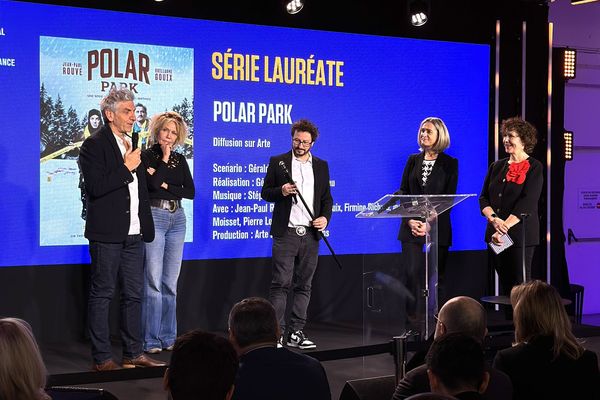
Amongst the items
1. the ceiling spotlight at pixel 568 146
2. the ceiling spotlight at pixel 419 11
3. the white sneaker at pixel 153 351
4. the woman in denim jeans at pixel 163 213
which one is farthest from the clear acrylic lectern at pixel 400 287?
the ceiling spotlight at pixel 568 146

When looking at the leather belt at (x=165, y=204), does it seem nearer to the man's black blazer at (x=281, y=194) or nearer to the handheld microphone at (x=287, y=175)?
the man's black blazer at (x=281, y=194)

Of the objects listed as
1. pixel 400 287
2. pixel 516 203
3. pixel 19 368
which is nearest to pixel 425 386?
pixel 19 368

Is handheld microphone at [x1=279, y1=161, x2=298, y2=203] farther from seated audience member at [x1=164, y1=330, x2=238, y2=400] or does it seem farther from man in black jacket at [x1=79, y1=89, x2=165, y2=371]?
seated audience member at [x1=164, y1=330, x2=238, y2=400]

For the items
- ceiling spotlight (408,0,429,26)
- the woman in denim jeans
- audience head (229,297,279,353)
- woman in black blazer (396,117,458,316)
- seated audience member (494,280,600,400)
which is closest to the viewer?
audience head (229,297,279,353)

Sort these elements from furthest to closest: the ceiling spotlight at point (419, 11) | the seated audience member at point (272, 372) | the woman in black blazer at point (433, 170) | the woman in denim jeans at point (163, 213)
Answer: the ceiling spotlight at point (419, 11) → the woman in black blazer at point (433, 170) → the woman in denim jeans at point (163, 213) → the seated audience member at point (272, 372)

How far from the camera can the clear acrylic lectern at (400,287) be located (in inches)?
223

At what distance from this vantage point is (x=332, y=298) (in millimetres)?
7789

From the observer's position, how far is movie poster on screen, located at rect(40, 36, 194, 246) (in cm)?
647

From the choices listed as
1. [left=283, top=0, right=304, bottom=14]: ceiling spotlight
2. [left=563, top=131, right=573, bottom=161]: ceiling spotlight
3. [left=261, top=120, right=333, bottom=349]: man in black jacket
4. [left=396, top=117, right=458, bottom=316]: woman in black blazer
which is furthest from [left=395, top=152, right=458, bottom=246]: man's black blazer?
[left=563, top=131, right=573, bottom=161]: ceiling spotlight

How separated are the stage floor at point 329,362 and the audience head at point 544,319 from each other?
81.8 inches

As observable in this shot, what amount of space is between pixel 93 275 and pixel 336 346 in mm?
2084

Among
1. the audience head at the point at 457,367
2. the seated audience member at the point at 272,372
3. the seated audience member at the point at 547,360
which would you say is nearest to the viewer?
the audience head at the point at 457,367

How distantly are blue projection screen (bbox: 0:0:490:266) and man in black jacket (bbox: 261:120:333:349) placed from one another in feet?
1.49

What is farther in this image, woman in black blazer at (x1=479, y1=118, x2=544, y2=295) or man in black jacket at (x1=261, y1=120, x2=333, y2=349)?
woman in black blazer at (x1=479, y1=118, x2=544, y2=295)
